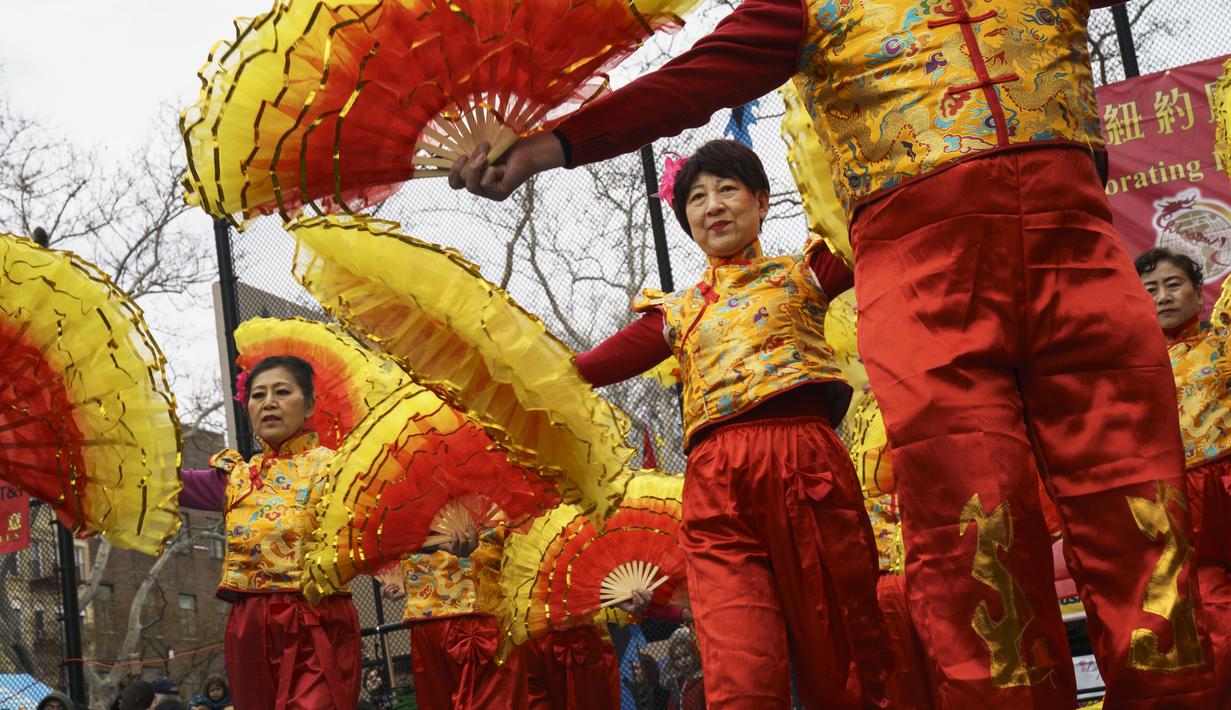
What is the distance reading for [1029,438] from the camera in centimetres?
212

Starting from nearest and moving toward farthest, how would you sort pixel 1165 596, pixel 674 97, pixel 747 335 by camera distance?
pixel 1165 596
pixel 674 97
pixel 747 335

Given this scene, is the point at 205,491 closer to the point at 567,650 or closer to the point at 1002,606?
A: the point at 567,650

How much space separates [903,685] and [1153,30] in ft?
12.8

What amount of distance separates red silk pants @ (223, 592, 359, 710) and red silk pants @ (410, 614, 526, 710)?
1.38ft

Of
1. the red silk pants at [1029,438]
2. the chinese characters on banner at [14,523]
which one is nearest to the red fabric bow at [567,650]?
the red silk pants at [1029,438]

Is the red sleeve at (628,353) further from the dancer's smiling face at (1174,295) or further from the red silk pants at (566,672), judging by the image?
the red silk pants at (566,672)

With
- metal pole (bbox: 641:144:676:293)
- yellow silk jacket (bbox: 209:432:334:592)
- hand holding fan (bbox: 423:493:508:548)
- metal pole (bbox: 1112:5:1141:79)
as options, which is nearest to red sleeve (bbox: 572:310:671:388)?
hand holding fan (bbox: 423:493:508:548)

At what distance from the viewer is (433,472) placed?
4.91 metres

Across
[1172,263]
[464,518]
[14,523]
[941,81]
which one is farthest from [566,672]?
[14,523]

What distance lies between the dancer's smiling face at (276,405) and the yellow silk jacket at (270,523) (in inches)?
5.2

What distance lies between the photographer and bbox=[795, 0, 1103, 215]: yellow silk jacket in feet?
7.08

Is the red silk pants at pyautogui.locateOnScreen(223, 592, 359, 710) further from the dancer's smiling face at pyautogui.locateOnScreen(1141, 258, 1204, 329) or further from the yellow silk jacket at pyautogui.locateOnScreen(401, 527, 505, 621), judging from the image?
the dancer's smiling face at pyautogui.locateOnScreen(1141, 258, 1204, 329)

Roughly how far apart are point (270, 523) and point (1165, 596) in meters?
4.01

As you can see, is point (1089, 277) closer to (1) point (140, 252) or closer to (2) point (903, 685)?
(2) point (903, 685)
